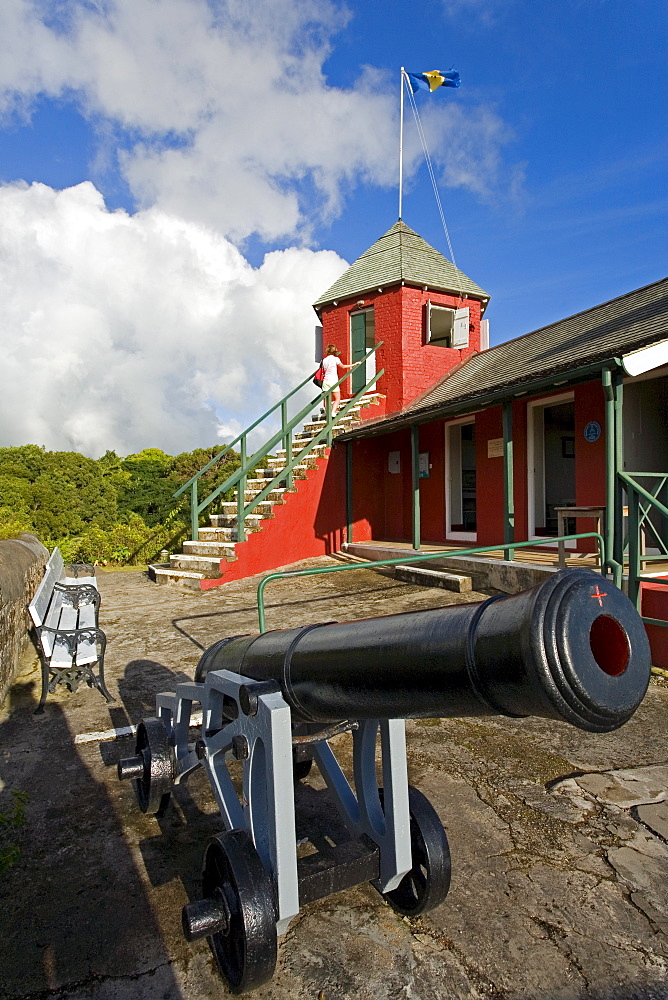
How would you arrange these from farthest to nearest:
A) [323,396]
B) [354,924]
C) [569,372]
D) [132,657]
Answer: [323,396] → [569,372] → [132,657] → [354,924]

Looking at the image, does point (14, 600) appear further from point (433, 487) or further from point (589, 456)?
point (433, 487)

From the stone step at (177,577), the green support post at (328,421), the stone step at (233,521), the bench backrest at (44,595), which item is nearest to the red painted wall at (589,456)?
the green support post at (328,421)

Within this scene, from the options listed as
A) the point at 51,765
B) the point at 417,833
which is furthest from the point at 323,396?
the point at 417,833

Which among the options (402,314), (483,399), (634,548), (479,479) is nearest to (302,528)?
(479,479)

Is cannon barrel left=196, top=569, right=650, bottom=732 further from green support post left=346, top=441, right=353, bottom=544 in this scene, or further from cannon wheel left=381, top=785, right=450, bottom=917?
green support post left=346, top=441, right=353, bottom=544

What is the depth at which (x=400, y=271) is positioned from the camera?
578 inches

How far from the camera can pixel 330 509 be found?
43.2ft

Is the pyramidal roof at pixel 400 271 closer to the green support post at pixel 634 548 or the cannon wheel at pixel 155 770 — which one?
the green support post at pixel 634 548

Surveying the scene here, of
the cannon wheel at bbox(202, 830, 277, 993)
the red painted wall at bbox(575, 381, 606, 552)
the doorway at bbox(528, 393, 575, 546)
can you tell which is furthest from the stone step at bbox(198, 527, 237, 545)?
the cannon wheel at bbox(202, 830, 277, 993)

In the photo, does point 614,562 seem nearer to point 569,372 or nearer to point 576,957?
point 569,372

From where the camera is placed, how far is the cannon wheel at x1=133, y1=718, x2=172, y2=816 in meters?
2.96

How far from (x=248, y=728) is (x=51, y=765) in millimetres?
2383

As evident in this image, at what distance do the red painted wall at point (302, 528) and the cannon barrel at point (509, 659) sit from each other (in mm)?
9011

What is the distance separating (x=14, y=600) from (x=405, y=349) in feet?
35.3
